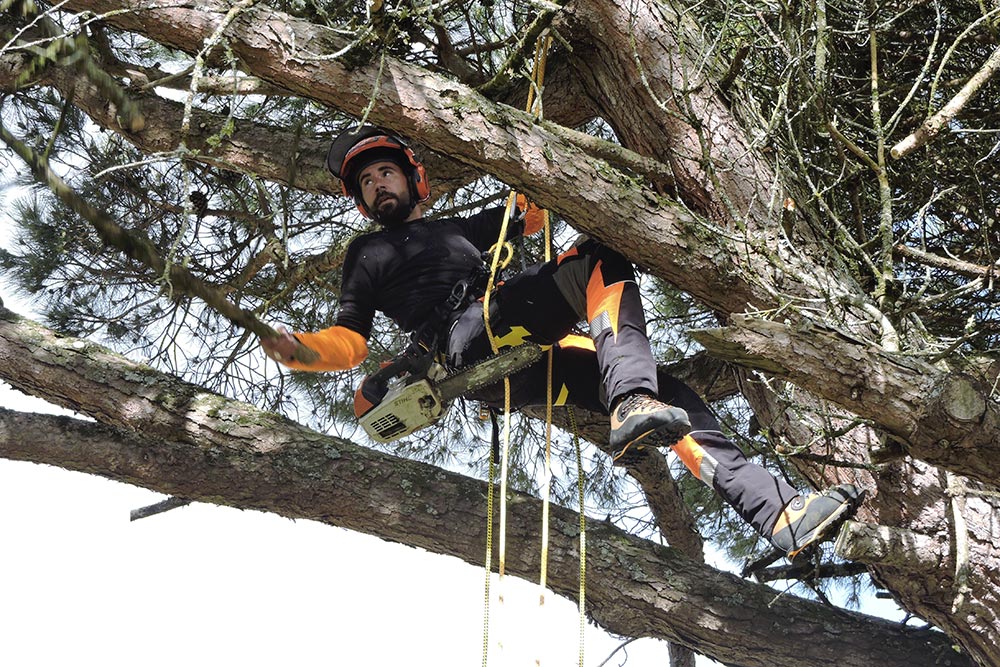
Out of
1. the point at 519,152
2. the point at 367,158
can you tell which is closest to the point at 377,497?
the point at 367,158

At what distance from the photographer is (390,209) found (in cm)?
357

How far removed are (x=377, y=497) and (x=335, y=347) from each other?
0.54 metres

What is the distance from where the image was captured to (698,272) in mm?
2814

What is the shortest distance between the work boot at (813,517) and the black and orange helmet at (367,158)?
1.60 meters

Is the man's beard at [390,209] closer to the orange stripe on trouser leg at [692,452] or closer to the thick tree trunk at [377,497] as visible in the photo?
the thick tree trunk at [377,497]

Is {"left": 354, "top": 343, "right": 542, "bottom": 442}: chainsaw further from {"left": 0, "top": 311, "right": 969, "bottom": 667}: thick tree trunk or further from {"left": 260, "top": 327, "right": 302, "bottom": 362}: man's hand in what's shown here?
{"left": 260, "top": 327, "right": 302, "bottom": 362}: man's hand

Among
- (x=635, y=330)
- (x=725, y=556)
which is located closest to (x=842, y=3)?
(x=635, y=330)

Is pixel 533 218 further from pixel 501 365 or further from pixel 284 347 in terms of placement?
pixel 284 347

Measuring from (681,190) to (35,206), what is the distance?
288 cm

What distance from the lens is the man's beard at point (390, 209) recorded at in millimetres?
3555

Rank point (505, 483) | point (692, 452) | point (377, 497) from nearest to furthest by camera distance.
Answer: point (692, 452)
point (505, 483)
point (377, 497)

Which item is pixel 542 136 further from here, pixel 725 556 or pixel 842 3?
pixel 725 556

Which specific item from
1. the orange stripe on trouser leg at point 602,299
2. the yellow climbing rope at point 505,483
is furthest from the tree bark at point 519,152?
the yellow climbing rope at point 505,483

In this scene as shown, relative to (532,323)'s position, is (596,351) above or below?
below
